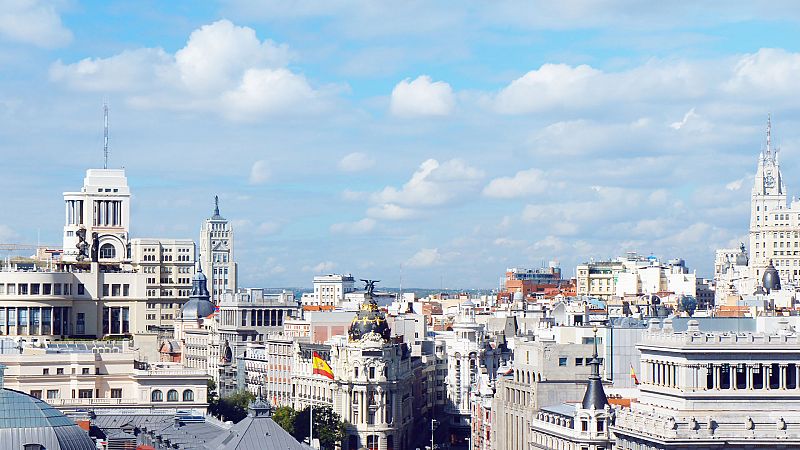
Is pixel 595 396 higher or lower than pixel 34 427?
higher

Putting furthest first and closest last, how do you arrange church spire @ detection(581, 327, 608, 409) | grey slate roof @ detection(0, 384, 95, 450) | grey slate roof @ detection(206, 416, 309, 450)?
church spire @ detection(581, 327, 608, 409), grey slate roof @ detection(206, 416, 309, 450), grey slate roof @ detection(0, 384, 95, 450)

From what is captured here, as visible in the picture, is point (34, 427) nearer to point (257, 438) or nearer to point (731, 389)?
point (257, 438)

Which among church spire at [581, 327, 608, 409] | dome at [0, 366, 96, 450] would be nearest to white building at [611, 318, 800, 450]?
church spire at [581, 327, 608, 409]

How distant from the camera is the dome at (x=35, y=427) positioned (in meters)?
128

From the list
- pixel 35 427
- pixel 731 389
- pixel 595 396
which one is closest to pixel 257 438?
pixel 35 427

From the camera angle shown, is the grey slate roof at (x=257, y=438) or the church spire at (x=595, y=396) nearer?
the grey slate roof at (x=257, y=438)

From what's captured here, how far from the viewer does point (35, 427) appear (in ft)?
422

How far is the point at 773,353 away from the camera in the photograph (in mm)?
135375

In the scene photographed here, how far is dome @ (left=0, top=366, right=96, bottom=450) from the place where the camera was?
419 ft

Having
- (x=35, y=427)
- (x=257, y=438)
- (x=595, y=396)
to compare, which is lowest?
(x=257, y=438)

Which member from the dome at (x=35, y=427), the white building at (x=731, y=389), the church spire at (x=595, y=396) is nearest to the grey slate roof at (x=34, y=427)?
the dome at (x=35, y=427)

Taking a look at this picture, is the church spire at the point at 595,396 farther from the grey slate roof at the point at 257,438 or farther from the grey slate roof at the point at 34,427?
the grey slate roof at the point at 34,427

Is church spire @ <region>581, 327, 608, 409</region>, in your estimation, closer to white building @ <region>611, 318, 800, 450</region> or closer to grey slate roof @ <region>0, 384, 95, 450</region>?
white building @ <region>611, 318, 800, 450</region>

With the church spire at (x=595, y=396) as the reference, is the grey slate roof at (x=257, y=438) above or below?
below
